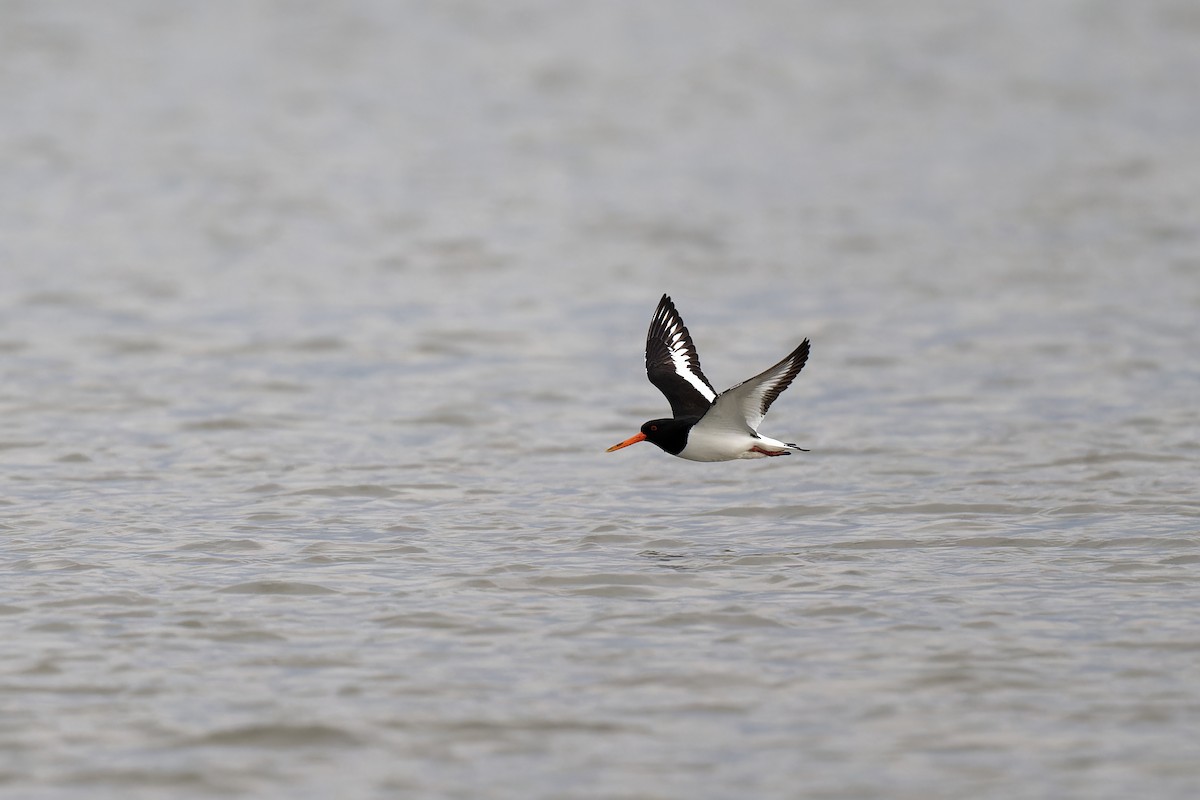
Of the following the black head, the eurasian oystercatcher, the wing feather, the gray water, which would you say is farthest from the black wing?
the gray water

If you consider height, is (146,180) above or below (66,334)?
above

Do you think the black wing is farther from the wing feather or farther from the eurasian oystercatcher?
the wing feather

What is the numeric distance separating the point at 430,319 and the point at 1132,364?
689cm

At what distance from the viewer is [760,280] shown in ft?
63.6

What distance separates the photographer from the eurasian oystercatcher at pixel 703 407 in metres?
10.1

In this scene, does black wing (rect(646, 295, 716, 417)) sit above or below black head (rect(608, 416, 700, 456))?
above

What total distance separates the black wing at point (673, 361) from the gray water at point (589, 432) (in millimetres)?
846

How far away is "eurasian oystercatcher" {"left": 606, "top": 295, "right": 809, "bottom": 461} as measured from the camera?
33.2 feet

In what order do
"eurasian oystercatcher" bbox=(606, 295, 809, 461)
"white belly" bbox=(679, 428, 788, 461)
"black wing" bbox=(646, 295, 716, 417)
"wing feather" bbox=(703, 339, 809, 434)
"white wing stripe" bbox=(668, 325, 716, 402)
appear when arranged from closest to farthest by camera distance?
"wing feather" bbox=(703, 339, 809, 434) → "eurasian oystercatcher" bbox=(606, 295, 809, 461) → "white belly" bbox=(679, 428, 788, 461) → "black wing" bbox=(646, 295, 716, 417) → "white wing stripe" bbox=(668, 325, 716, 402)

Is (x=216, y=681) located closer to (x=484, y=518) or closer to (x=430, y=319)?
(x=484, y=518)

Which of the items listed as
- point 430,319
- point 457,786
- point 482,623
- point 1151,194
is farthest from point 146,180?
point 457,786

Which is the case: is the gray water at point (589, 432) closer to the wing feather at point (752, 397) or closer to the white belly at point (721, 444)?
the white belly at point (721, 444)

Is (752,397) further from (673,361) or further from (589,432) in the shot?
(589,432)

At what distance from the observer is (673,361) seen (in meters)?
11.7
